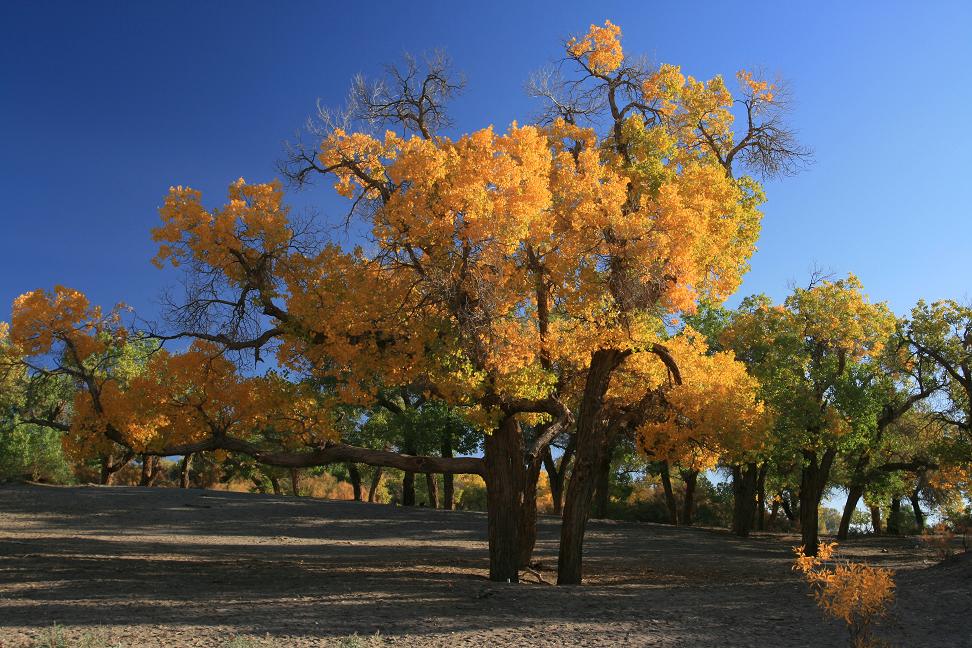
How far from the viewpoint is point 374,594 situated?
1150cm

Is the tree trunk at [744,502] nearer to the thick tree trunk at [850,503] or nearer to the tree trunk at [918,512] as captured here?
the thick tree trunk at [850,503]

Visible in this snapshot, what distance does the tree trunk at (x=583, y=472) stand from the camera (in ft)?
47.5

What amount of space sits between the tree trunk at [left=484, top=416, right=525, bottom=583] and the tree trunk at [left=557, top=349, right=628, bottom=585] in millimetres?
1008

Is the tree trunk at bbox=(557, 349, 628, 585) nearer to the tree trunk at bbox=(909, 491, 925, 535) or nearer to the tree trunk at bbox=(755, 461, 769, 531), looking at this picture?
the tree trunk at bbox=(755, 461, 769, 531)

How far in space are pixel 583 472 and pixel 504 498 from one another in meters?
1.76

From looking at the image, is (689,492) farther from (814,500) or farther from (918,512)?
(918,512)

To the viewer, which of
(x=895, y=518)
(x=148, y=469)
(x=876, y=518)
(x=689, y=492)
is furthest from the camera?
(x=876, y=518)

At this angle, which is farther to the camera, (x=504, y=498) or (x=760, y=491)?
(x=760, y=491)

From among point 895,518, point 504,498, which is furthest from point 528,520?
point 895,518

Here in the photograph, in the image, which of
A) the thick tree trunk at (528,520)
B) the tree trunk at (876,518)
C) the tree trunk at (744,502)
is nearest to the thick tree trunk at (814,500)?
the tree trunk at (744,502)

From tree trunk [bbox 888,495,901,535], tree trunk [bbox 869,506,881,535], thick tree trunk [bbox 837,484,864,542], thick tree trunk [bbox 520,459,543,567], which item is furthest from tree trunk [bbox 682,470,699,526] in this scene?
thick tree trunk [bbox 520,459,543,567]

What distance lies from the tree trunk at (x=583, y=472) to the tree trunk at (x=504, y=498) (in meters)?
1.01

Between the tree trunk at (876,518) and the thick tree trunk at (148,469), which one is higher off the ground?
the thick tree trunk at (148,469)

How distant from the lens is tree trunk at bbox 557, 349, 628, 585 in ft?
47.5
